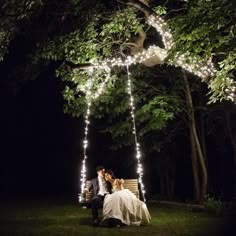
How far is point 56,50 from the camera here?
32.2ft

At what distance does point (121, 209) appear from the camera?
28.6 feet

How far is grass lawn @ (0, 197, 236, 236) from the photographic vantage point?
8.21 metres

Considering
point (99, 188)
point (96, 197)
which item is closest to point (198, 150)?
point (99, 188)

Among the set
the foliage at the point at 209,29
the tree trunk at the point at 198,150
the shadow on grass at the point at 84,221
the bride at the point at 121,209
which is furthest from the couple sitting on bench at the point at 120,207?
the tree trunk at the point at 198,150

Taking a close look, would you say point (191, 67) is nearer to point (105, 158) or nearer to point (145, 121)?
point (145, 121)

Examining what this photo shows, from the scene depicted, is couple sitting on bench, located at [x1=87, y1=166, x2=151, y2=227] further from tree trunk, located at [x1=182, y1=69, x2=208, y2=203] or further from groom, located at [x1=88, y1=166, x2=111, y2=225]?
tree trunk, located at [x1=182, y1=69, x2=208, y2=203]

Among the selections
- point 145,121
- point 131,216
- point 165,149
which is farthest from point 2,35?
point 165,149

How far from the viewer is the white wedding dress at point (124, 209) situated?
28.4ft

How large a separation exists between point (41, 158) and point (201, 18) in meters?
23.2

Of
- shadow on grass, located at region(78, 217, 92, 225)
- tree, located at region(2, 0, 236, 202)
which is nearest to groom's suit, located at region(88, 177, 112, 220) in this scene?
shadow on grass, located at region(78, 217, 92, 225)

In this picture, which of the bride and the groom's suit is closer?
the bride

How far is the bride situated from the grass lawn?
8.5 inches

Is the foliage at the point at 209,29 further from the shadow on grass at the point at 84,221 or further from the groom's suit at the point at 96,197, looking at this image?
the shadow on grass at the point at 84,221

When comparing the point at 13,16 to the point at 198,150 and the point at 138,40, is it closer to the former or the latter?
the point at 138,40
